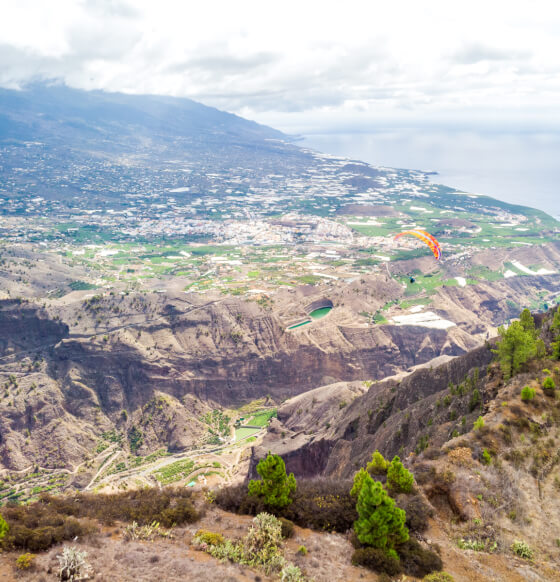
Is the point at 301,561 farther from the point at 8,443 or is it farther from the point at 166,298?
the point at 166,298

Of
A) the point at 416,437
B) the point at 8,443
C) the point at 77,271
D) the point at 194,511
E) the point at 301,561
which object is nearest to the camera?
the point at 301,561

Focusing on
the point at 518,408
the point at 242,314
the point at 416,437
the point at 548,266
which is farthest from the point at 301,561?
the point at 548,266

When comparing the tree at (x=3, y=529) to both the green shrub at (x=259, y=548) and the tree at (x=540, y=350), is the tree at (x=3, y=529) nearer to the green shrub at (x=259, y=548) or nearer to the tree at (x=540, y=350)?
the green shrub at (x=259, y=548)

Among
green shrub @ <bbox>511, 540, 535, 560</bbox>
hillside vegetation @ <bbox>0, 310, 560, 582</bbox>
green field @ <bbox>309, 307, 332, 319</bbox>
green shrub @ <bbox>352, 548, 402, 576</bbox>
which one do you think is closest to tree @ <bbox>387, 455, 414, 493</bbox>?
hillside vegetation @ <bbox>0, 310, 560, 582</bbox>

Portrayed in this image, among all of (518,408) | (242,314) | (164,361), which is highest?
(518,408)

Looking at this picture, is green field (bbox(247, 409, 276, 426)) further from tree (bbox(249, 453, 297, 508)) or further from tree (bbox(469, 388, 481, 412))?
tree (bbox(249, 453, 297, 508))

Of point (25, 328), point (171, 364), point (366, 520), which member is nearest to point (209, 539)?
point (366, 520)
